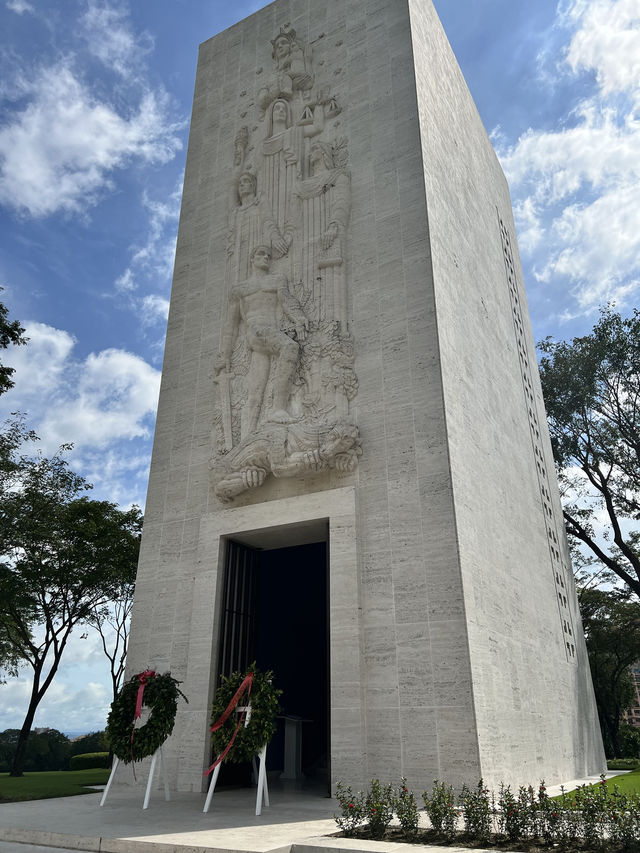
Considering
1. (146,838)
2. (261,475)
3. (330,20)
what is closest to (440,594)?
(261,475)

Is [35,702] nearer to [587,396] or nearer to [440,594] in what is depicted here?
[440,594]

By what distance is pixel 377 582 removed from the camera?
32.8ft

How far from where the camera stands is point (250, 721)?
822 cm

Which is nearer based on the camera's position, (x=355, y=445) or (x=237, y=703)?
(x=237, y=703)

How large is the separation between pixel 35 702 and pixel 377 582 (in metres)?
15.2

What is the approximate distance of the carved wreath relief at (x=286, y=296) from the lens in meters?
11.5

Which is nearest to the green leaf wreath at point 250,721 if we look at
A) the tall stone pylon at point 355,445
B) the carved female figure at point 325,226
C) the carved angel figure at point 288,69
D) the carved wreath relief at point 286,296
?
the tall stone pylon at point 355,445

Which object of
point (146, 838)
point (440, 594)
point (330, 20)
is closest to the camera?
point (146, 838)

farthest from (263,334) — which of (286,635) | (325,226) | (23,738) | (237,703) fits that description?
(23,738)

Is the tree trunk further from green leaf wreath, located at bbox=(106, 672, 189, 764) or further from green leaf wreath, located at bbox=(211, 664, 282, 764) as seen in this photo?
green leaf wreath, located at bbox=(211, 664, 282, 764)

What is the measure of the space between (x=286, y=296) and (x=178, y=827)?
30.3 feet

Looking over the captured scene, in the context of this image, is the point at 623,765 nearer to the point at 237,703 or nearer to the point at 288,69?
the point at 237,703

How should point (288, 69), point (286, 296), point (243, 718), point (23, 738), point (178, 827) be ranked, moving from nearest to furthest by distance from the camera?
point (178, 827), point (243, 718), point (286, 296), point (288, 69), point (23, 738)

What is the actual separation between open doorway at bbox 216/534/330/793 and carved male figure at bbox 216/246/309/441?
2667 mm
